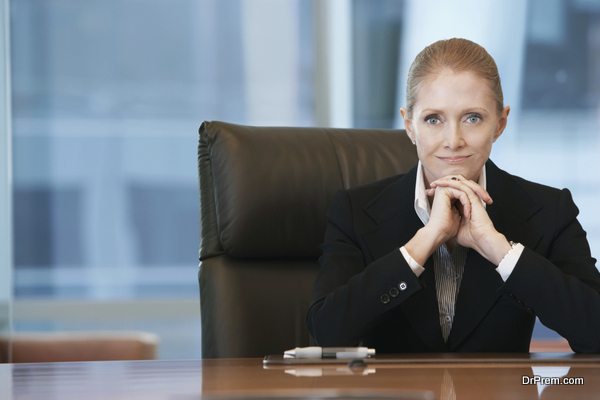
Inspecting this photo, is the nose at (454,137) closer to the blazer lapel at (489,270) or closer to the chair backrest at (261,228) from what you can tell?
the blazer lapel at (489,270)

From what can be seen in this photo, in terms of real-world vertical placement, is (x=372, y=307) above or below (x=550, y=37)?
below

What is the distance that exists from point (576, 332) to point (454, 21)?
2939 mm

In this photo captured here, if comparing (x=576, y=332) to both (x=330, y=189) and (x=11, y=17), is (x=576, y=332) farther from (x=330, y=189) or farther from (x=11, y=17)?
(x=11, y=17)

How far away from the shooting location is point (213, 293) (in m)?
1.99

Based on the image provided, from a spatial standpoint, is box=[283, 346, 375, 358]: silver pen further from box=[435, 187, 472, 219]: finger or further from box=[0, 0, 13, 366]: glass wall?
box=[0, 0, 13, 366]: glass wall

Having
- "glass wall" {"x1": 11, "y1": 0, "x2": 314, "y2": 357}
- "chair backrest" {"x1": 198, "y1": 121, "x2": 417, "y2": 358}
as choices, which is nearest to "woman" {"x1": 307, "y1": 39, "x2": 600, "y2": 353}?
"chair backrest" {"x1": 198, "y1": 121, "x2": 417, "y2": 358}

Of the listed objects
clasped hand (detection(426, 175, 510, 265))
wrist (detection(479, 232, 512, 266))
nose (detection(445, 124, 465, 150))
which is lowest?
wrist (detection(479, 232, 512, 266))

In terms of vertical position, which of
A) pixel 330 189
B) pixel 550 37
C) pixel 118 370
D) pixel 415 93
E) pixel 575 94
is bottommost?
pixel 118 370

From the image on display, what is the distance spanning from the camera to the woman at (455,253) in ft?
5.56

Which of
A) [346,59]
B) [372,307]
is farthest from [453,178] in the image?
[346,59]

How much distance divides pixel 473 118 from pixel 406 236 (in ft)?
0.93

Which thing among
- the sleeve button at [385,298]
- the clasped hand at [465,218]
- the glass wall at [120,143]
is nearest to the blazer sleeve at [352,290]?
the sleeve button at [385,298]

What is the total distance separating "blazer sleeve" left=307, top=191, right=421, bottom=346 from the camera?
170cm

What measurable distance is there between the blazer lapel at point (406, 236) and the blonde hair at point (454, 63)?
0.19 meters
